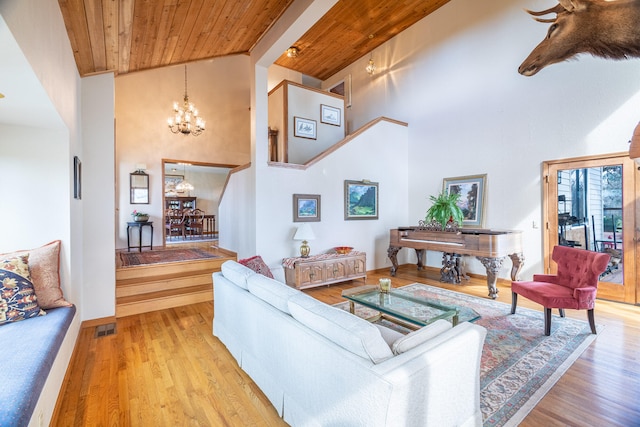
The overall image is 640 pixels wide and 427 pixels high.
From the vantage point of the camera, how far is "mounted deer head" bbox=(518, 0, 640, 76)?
1.67m

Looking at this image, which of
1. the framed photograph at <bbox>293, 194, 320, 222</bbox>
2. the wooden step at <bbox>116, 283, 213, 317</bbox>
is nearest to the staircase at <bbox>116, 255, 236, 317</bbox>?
the wooden step at <bbox>116, 283, 213, 317</bbox>

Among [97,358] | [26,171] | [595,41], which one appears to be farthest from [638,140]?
[26,171]

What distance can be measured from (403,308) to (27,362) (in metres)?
2.66

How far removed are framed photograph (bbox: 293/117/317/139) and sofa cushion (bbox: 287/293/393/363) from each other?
5.00 meters

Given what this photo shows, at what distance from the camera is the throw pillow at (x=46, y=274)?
230 cm

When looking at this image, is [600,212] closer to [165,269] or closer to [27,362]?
[27,362]

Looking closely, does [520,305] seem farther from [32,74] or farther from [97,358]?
[32,74]

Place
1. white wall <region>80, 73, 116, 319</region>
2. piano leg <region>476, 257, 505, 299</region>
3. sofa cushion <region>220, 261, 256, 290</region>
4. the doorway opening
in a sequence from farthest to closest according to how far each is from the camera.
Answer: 1. the doorway opening
2. piano leg <region>476, 257, 505, 299</region>
3. white wall <region>80, 73, 116, 319</region>
4. sofa cushion <region>220, 261, 256, 290</region>

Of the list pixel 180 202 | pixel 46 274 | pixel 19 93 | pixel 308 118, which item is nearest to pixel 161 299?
pixel 46 274

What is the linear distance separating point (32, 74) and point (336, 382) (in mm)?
2391

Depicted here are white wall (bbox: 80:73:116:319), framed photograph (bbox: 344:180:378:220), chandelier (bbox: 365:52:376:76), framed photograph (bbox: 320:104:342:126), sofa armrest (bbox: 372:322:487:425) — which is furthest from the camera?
chandelier (bbox: 365:52:376:76)

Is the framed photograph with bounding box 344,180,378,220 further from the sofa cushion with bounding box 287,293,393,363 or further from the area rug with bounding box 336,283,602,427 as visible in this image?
the sofa cushion with bounding box 287,293,393,363

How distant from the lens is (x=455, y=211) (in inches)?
193

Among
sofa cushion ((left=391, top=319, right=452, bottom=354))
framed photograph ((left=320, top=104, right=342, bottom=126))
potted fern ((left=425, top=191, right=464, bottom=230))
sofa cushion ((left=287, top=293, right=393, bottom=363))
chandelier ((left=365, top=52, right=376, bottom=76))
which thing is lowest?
sofa cushion ((left=391, top=319, right=452, bottom=354))
